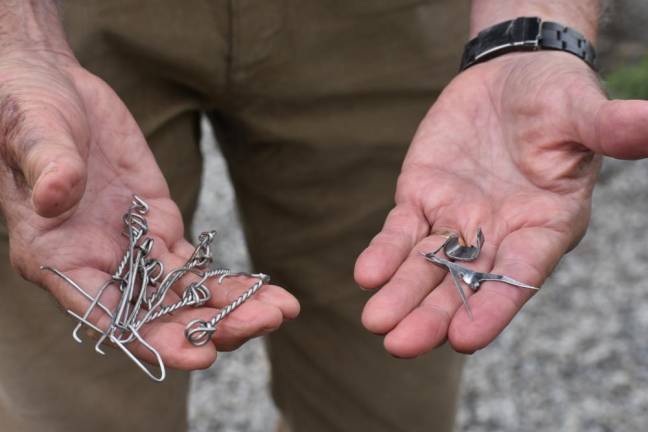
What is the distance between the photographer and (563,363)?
440 cm

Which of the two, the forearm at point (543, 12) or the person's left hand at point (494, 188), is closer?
the person's left hand at point (494, 188)

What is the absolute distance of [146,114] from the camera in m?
2.52

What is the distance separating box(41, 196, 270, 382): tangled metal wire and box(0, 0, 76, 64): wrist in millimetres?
420

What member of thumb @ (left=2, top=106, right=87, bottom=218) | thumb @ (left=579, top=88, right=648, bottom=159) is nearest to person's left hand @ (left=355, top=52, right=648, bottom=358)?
thumb @ (left=579, top=88, right=648, bottom=159)

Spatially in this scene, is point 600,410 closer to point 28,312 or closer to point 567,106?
point 567,106

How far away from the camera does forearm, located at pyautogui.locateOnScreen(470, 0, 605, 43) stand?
2.51 m

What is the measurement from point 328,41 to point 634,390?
Answer: 8.15ft

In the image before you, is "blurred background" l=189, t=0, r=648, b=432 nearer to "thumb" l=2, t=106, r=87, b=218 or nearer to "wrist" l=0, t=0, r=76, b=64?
"wrist" l=0, t=0, r=76, b=64

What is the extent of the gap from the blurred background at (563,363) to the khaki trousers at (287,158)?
1.17m

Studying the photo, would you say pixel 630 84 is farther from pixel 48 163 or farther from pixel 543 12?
pixel 48 163

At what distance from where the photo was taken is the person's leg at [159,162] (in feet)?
7.90

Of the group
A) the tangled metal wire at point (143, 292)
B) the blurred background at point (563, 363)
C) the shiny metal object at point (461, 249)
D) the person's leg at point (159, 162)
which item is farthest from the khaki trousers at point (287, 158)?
the blurred background at point (563, 363)

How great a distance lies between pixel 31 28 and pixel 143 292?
76cm

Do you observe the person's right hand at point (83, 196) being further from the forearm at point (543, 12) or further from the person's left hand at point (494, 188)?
the forearm at point (543, 12)
